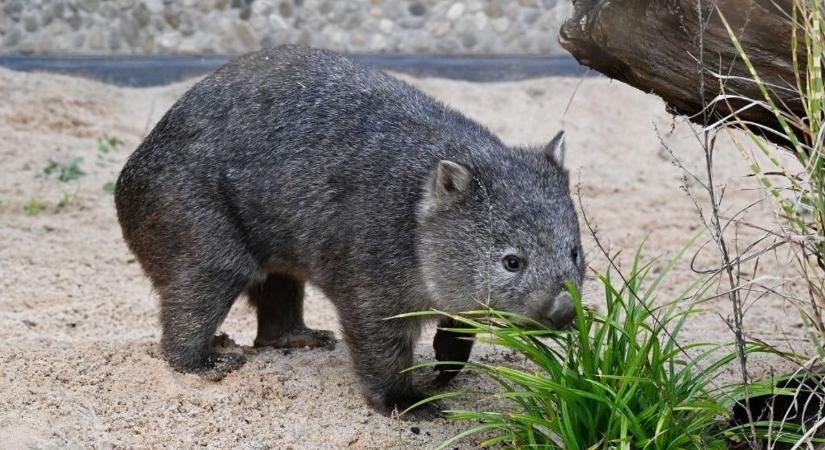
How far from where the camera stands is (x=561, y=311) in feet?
13.2

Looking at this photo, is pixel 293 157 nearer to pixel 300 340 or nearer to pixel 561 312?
pixel 300 340

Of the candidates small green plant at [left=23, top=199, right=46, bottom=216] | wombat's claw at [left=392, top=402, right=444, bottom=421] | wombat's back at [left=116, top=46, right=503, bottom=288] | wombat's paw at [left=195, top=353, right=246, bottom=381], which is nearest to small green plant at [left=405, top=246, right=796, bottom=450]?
wombat's claw at [left=392, top=402, right=444, bottom=421]

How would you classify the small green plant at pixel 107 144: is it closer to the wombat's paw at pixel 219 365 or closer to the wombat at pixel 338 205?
the wombat at pixel 338 205

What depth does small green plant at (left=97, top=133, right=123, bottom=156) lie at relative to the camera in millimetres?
8262

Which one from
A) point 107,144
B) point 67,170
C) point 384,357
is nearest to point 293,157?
point 384,357

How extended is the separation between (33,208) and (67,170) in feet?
2.17

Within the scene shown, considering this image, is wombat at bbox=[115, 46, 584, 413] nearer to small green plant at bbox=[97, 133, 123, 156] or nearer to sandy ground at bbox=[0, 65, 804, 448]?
sandy ground at bbox=[0, 65, 804, 448]

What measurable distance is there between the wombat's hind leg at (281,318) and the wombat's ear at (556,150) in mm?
1516

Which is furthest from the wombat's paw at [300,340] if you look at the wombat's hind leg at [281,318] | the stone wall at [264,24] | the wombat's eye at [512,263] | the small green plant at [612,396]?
the stone wall at [264,24]

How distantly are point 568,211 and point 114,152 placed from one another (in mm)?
5032

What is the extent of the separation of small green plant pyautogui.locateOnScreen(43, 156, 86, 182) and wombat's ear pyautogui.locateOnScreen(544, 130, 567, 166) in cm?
442

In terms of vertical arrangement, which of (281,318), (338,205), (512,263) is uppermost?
(512,263)

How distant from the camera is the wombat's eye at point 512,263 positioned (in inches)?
167

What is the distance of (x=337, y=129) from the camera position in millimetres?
4887
